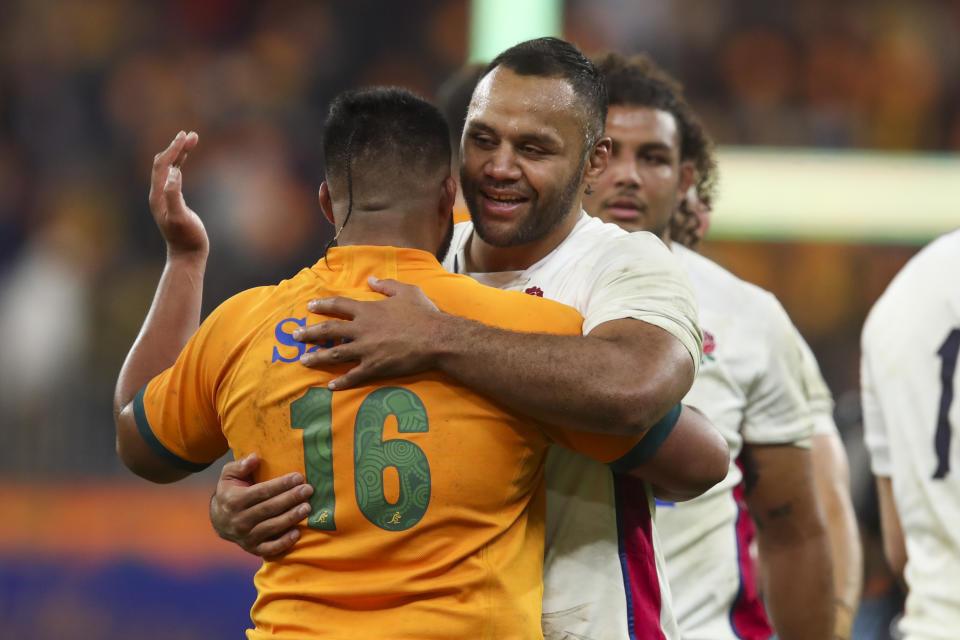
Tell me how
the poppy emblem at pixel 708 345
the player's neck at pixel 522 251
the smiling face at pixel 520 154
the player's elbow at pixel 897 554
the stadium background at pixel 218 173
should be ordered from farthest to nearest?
1. the stadium background at pixel 218 173
2. the player's elbow at pixel 897 554
3. the poppy emblem at pixel 708 345
4. the player's neck at pixel 522 251
5. the smiling face at pixel 520 154

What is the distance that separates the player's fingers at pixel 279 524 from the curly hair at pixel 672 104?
5.35ft

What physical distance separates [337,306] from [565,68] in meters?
0.67

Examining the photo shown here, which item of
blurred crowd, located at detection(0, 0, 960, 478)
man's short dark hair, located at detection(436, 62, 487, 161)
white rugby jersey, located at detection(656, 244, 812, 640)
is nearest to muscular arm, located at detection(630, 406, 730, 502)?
white rugby jersey, located at detection(656, 244, 812, 640)

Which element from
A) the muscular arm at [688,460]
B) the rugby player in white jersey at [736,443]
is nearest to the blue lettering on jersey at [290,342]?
the muscular arm at [688,460]

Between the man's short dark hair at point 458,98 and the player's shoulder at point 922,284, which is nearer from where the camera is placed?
the player's shoulder at point 922,284

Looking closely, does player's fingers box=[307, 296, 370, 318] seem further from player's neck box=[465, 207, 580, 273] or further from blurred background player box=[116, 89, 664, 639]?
player's neck box=[465, 207, 580, 273]

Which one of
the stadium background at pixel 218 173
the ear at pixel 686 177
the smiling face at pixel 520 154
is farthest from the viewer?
the stadium background at pixel 218 173

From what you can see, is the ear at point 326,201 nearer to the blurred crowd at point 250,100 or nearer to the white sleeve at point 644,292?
the white sleeve at point 644,292

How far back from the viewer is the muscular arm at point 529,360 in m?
1.79

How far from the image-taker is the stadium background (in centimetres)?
604

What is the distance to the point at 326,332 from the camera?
1.85 metres

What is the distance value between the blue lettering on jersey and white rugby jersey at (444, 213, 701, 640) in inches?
17.5

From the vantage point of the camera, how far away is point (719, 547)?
296 cm

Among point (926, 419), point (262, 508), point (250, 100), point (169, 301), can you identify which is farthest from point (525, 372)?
point (250, 100)
